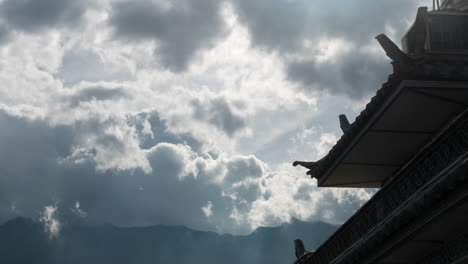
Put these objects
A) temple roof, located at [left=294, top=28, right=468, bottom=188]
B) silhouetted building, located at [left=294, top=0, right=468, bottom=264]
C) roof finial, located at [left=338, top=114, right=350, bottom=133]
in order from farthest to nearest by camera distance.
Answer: roof finial, located at [left=338, top=114, right=350, bottom=133] → temple roof, located at [left=294, top=28, right=468, bottom=188] → silhouetted building, located at [left=294, top=0, right=468, bottom=264]

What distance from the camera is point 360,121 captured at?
17609 mm

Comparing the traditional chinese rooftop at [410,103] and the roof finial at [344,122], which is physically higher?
the roof finial at [344,122]

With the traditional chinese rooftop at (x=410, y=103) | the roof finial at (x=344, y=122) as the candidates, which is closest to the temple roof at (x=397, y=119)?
the traditional chinese rooftop at (x=410, y=103)

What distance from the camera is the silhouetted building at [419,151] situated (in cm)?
1173

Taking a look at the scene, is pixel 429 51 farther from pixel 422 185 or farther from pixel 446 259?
pixel 446 259

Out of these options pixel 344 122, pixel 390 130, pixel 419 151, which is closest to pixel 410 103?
pixel 419 151

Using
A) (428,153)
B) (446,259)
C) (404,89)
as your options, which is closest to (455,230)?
(446,259)

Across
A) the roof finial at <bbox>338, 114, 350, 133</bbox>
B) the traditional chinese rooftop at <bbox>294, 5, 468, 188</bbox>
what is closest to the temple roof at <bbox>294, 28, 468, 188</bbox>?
the traditional chinese rooftop at <bbox>294, 5, 468, 188</bbox>

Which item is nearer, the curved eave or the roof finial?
the curved eave

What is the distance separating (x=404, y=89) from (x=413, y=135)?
4335 millimetres

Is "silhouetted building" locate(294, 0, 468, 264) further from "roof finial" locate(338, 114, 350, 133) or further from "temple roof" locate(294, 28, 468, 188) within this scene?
"roof finial" locate(338, 114, 350, 133)

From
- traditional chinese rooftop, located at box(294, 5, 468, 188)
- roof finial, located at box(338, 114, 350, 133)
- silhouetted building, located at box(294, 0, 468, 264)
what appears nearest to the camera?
silhouetted building, located at box(294, 0, 468, 264)

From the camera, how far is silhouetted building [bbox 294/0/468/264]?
11.7 m

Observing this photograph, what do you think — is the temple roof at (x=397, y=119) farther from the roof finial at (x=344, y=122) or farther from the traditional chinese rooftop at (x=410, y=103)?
the roof finial at (x=344, y=122)
